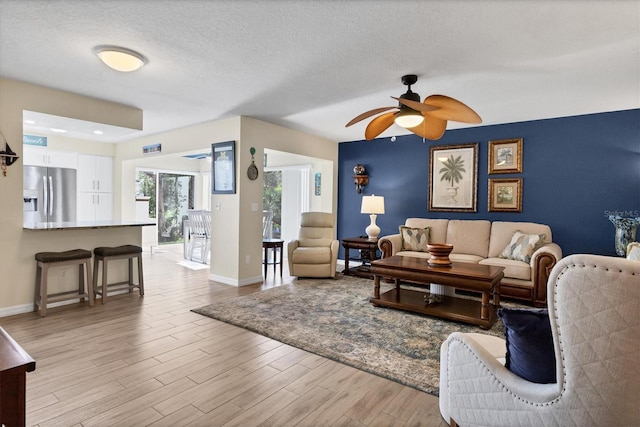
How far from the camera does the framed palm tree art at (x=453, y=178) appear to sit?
17.5 ft

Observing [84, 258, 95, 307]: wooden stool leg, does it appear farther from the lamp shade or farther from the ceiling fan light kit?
the lamp shade

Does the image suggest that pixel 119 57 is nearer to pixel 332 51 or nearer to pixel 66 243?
pixel 332 51

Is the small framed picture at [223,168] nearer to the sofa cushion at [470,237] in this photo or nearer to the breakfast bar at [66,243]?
the breakfast bar at [66,243]

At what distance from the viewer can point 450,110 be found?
2.92m

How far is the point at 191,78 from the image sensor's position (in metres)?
3.37

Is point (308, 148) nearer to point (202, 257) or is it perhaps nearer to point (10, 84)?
point (202, 257)

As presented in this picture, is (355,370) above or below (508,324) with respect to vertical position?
below

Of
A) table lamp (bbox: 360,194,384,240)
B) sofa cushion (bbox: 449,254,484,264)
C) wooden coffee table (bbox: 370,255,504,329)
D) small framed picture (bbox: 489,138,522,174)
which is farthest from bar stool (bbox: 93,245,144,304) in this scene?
small framed picture (bbox: 489,138,522,174)

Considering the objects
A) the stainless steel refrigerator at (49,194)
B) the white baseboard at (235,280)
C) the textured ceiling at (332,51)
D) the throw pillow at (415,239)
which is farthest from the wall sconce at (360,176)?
the stainless steel refrigerator at (49,194)

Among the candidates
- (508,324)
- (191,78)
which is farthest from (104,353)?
(508,324)

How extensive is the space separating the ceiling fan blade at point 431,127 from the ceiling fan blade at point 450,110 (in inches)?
6.6

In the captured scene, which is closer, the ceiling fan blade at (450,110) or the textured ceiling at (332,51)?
the textured ceiling at (332,51)

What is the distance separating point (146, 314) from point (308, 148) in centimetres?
361

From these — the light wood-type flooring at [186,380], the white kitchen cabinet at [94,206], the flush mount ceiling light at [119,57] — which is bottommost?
the light wood-type flooring at [186,380]
